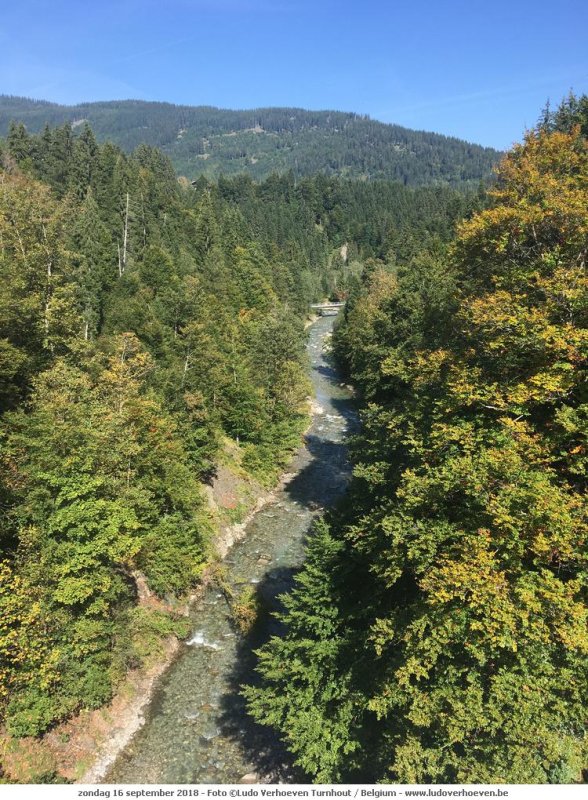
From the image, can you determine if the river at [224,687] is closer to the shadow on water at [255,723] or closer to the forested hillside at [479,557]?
the shadow on water at [255,723]

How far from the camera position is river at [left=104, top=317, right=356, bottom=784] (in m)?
19.8

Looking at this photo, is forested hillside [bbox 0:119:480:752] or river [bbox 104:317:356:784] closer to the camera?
forested hillside [bbox 0:119:480:752]

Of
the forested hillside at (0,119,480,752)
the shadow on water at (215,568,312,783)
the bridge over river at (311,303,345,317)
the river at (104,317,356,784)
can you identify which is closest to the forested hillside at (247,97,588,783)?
the shadow on water at (215,568,312,783)

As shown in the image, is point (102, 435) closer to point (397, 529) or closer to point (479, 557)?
point (397, 529)

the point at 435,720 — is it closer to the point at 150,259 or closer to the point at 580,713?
the point at 580,713

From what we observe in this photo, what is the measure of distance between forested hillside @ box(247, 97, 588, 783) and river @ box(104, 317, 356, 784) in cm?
245

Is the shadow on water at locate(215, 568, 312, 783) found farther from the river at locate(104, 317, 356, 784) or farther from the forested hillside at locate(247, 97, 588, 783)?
the forested hillside at locate(247, 97, 588, 783)

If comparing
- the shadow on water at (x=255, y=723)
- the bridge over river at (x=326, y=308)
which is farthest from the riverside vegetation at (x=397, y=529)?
the bridge over river at (x=326, y=308)

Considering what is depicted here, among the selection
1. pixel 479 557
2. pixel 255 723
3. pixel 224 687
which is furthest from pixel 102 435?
pixel 479 557

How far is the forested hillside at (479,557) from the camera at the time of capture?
1262 cm

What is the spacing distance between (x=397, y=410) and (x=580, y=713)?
46.0 ft

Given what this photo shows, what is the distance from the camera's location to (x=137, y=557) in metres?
26.2

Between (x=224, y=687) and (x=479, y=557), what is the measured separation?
17.5m
